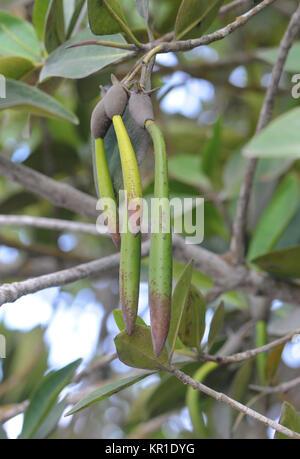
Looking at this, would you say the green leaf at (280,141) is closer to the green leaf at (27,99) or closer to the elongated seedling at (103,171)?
the elongated seedling at (103,171)

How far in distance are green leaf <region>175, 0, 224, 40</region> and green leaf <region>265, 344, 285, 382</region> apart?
1.36 ft

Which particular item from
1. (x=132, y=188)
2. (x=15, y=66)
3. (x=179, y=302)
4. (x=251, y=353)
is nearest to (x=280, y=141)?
(x=132, y=188)

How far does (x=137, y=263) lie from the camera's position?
38cm

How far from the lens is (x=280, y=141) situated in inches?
13.1

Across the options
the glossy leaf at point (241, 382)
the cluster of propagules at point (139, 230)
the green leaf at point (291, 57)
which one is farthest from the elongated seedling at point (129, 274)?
the green leaf at point (291, 57)

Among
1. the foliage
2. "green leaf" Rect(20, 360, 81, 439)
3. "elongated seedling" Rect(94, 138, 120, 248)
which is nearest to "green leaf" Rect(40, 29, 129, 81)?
the foliage

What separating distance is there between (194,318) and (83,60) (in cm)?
31

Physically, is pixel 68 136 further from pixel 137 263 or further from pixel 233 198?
pixel 137 263

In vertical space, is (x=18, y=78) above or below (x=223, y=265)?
above

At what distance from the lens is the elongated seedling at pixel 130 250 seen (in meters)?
0.38
